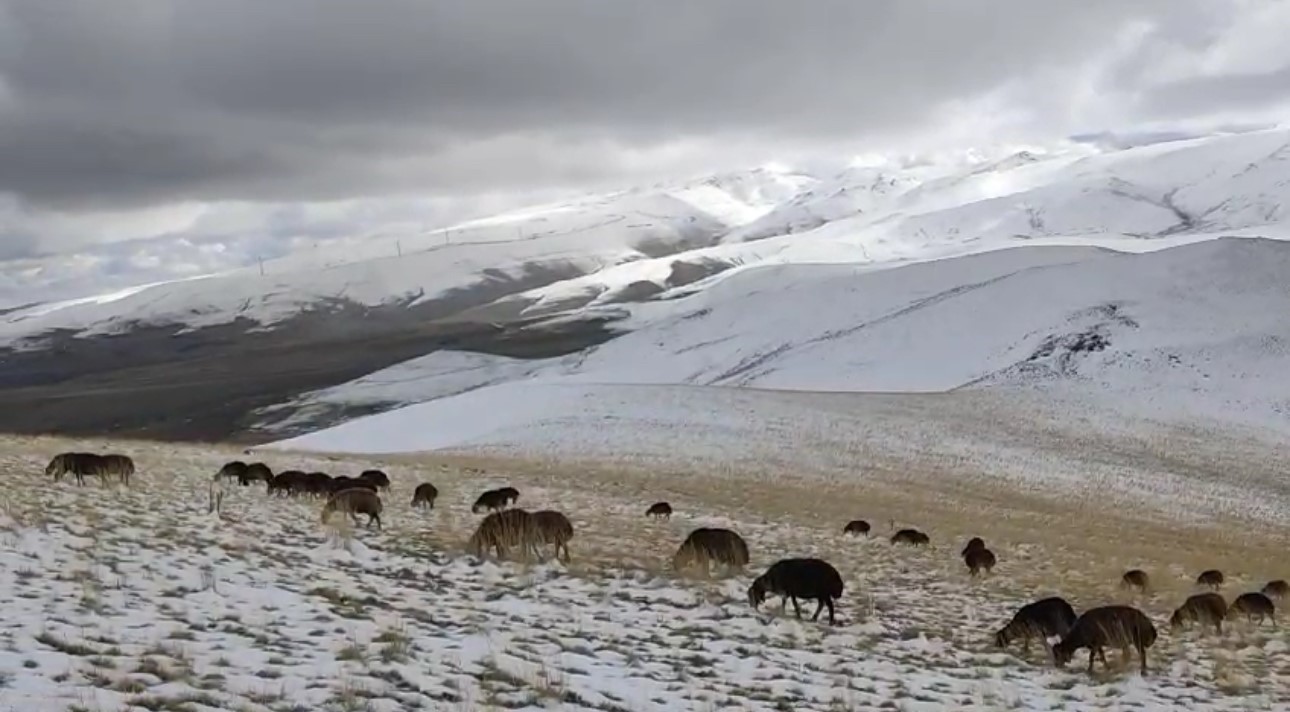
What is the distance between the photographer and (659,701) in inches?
381

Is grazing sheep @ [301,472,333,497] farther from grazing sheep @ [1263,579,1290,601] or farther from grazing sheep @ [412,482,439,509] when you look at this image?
grazing sheep @ [1263,579,1290,601]

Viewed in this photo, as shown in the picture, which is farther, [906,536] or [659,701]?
[906,536]

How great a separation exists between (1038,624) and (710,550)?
530 cm

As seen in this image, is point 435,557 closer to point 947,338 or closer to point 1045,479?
point 1045,479

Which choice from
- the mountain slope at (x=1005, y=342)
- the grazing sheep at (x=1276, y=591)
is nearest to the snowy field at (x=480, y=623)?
the grazing sheep at (x=1276, y=591)

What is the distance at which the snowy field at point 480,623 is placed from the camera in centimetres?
884

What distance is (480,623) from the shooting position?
1201 centimetres

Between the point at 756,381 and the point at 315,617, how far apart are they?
284ft

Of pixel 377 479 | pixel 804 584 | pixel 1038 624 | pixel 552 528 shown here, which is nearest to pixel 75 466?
pixel 377 479

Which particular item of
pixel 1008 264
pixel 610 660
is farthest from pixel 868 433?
pixel 1008 264

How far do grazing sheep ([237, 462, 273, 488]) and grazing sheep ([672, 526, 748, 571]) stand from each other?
11155mm

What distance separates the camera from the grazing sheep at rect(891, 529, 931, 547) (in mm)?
25422

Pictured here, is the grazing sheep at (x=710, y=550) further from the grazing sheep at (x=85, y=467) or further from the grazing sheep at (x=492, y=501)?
the grazing sheep at (x=85, y=467)

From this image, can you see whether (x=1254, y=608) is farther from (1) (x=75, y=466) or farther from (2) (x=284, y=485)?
(1) (x=75, y=466)
